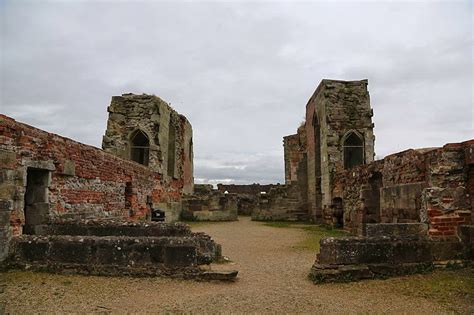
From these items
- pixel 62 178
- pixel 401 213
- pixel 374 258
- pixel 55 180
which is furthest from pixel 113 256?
pixel 401 213

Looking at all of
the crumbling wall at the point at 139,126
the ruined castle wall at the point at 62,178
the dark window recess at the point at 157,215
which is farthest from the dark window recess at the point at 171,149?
the ruined castle wall at the point at 62,178

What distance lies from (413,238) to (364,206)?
5630 mm

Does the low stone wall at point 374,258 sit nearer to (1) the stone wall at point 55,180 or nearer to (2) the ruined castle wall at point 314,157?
(1) the stone wall at point 55,180

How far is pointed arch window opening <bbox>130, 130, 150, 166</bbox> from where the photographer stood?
19.3m

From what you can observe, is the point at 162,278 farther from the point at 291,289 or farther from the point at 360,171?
the point at 360,171

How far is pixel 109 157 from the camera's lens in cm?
1122

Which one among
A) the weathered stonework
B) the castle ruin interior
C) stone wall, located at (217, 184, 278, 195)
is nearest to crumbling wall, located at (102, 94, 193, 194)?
the weathered stonework

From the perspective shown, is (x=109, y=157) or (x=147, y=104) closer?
(x=109, y=157)

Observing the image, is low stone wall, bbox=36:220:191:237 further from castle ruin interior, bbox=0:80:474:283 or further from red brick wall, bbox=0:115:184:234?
red brick wall, bbox=0:115:184:234

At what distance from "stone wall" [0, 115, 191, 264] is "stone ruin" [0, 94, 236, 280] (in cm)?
2

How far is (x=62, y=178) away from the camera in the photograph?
866cm

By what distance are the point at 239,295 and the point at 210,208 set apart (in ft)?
46.6

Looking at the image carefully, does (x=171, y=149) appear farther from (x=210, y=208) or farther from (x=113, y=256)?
(x=113, y=256)

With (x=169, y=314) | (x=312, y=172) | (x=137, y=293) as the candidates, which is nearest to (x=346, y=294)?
(x=169, y=314)
